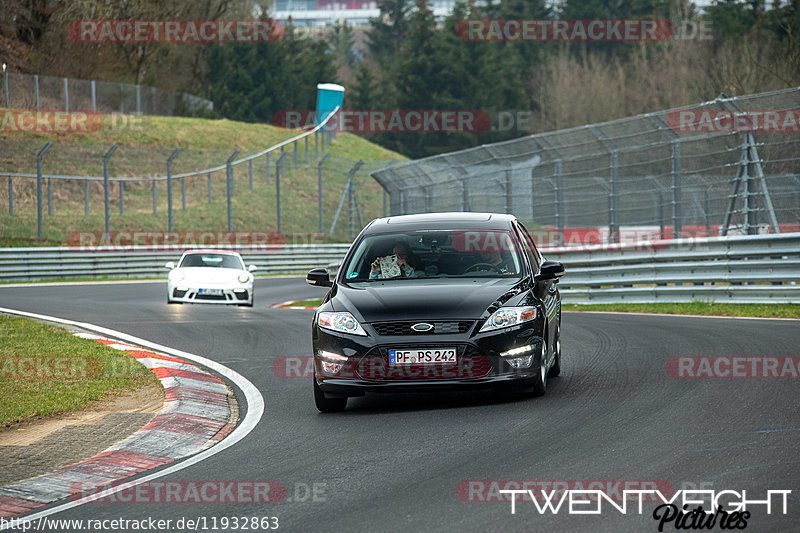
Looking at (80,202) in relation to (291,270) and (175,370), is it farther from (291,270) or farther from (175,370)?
(175,370)

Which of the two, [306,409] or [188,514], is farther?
[306,409]

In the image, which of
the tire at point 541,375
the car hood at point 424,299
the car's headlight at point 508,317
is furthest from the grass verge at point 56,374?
the tire at point 541,375

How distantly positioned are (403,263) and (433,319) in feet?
4.03

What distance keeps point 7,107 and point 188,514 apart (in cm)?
4473

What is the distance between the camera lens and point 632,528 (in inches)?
197

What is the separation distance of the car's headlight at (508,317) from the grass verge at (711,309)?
818cm

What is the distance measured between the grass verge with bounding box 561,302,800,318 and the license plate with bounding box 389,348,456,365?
8.84 metres

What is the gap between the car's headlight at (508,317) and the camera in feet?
27.2

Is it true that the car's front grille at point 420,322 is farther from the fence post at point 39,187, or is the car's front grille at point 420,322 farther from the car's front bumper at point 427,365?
the fence post at point 39,187

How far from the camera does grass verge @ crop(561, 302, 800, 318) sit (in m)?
15.9

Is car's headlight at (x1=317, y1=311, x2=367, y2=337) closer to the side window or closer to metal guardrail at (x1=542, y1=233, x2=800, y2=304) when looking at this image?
the side window

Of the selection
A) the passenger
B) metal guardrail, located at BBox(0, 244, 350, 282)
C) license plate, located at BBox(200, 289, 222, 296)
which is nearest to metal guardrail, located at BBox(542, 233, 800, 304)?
license plate, located at BBox(200, 289, 222, 296)

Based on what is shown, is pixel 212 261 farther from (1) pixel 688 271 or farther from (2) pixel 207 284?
(1) pixel 688 271

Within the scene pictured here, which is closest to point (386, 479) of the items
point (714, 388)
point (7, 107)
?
point (714, 388)
